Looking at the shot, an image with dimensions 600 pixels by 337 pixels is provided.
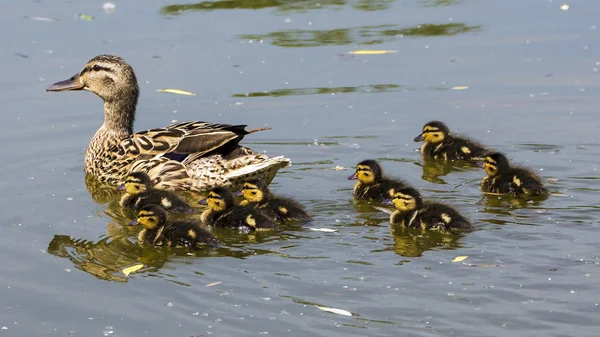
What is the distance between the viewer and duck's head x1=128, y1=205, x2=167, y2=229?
7.52 metres

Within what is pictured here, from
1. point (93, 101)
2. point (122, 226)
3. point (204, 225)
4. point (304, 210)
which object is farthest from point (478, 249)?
point (93, 101)

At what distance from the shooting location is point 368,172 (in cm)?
834

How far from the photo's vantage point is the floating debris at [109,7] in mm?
13105

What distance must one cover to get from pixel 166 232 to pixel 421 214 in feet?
5.27

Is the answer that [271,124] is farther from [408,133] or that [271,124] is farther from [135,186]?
[135,186]

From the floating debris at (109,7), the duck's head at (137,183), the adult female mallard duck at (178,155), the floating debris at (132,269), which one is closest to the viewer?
the floating debris at (132,269)

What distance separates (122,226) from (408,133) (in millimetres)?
2800

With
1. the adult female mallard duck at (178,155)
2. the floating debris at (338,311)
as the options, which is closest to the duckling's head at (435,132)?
the adult female mallard duck at (178,155)

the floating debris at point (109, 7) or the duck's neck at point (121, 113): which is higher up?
the floating debris at point (109, 7)

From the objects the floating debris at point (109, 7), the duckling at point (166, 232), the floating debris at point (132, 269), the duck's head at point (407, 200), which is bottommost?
the floating debris at point (132, 269)

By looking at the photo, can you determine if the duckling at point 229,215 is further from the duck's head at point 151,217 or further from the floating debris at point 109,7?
the floating debris at point 109,7

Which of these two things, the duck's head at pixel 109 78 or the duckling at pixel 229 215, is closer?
the duckling at pixel 229 215

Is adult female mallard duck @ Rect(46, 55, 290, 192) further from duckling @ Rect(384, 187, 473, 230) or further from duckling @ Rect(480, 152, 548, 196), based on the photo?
duckling @ Rect(480, 152, 548, 196)

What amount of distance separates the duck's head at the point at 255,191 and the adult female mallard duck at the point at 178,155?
1.00 feet
